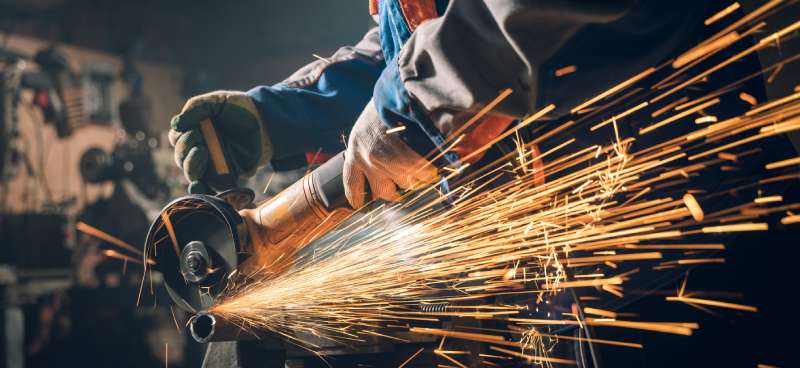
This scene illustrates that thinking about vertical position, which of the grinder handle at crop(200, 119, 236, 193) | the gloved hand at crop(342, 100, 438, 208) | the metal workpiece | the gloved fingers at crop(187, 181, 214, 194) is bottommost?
the metal workpiece

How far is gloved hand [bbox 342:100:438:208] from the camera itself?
1.26 meters

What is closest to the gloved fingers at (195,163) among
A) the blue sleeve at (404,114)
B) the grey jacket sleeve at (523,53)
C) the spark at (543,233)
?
the spark at (543,233)

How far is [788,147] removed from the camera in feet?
3.86

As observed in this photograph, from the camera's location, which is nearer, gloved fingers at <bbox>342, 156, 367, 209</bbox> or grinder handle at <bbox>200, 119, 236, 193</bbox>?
gloved fingers at <bbox>342, 156, 367, 209</bbox>

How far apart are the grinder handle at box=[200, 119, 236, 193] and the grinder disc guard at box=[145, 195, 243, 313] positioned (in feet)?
0.93

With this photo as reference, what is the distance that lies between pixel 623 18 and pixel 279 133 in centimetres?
130

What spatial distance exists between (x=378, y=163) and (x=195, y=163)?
72cm

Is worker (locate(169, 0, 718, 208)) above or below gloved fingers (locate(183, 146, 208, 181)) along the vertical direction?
below

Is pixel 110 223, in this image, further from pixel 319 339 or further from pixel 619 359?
pixel 619 359

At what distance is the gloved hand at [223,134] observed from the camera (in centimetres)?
175

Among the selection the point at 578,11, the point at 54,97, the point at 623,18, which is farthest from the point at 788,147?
the point at 54,97

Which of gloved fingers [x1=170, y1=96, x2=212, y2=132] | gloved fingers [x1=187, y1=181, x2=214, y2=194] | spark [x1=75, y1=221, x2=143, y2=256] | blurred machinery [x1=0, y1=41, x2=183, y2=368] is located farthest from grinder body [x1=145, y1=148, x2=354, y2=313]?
spark [x1=75, y1=221, x2=143, y2=256]

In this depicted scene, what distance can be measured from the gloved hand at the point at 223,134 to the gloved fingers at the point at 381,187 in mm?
639

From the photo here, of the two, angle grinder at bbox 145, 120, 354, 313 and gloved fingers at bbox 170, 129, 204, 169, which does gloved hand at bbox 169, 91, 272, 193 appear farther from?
angle grinder at bbox 145, 120, 354, 313
